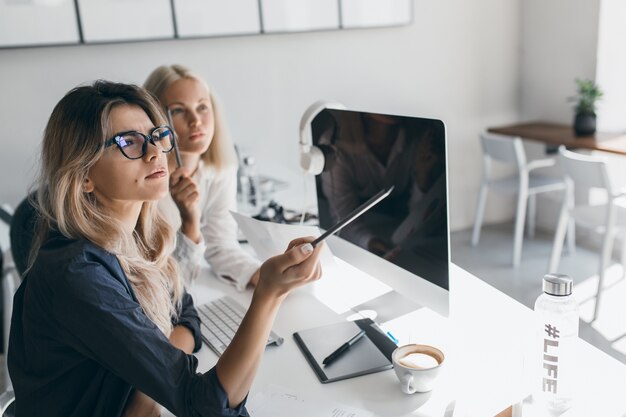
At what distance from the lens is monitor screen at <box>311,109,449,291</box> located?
1.08 m

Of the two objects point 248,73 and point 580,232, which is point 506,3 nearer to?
point 580,232

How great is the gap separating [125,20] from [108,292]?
223 centimetres

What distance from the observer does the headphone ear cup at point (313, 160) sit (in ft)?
4.67

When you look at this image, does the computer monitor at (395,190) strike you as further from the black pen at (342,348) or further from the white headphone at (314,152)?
the black pen at (342,348)

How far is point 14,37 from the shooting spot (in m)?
2.67

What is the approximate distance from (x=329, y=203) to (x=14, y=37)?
6.40 feet

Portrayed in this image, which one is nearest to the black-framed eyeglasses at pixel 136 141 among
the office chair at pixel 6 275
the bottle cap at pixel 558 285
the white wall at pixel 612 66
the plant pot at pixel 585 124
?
the bottle cap at pixel 558 285

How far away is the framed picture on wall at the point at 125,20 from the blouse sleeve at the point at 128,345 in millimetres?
2160

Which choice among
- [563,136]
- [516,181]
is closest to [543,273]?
[516,181]

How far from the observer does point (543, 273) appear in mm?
3311

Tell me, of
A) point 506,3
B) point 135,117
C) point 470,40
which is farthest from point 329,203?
point 506,3

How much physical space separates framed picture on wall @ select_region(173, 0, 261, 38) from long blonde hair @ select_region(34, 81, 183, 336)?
195cm

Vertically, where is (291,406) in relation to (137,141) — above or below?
below

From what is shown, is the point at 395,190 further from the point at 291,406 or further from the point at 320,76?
the point at 320,76
